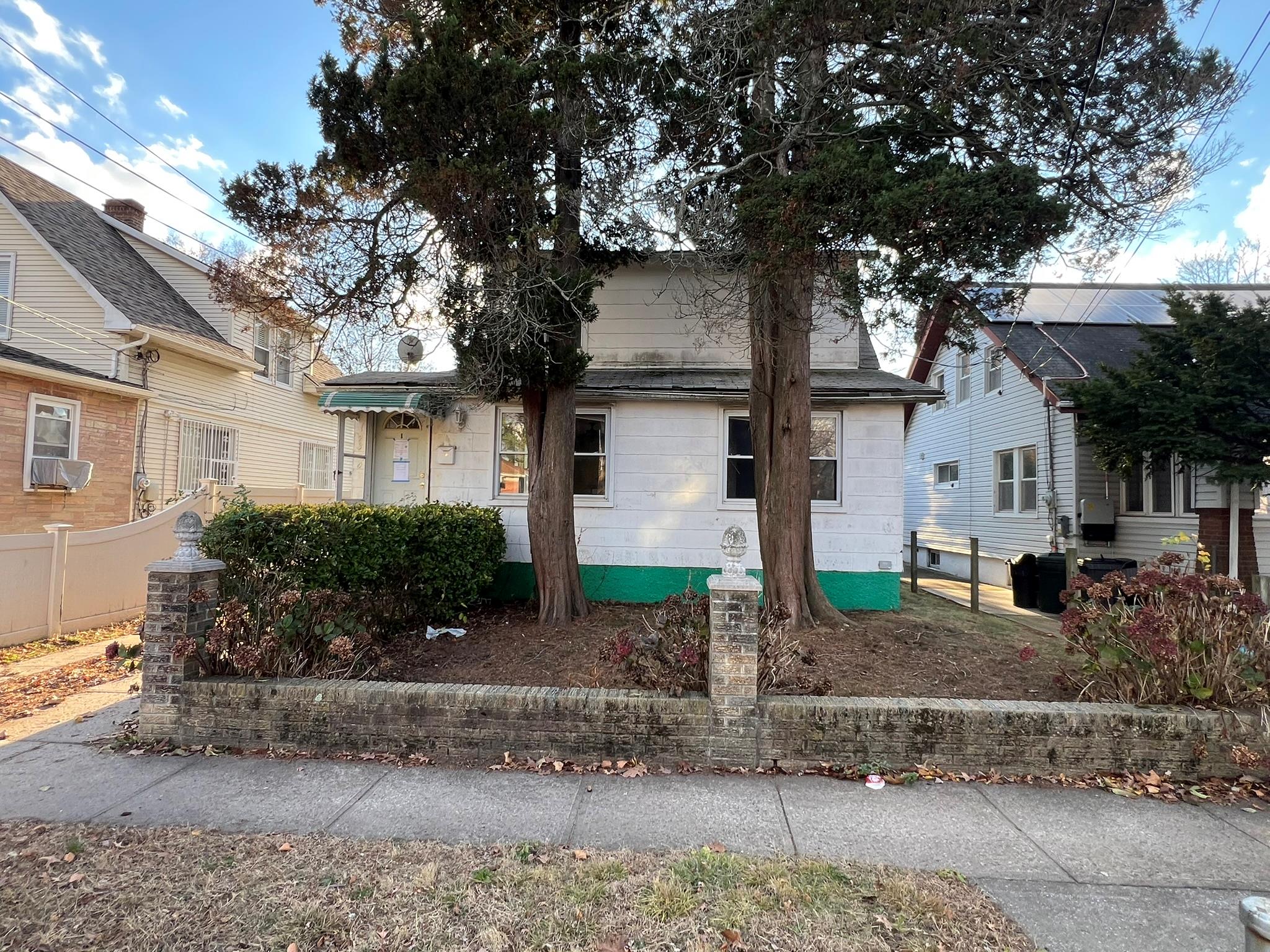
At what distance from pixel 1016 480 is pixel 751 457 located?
296 inches

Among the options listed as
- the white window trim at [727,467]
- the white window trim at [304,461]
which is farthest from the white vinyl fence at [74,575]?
the white window trim at [304,461]

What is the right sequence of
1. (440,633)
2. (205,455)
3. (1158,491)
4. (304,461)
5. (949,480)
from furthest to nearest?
(304,461) → (949,480) → (205,455) → (1158,491) → (440,633)

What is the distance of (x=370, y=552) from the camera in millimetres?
5691

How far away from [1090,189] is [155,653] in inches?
354

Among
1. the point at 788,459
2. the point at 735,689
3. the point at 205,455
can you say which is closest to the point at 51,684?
the point at 735,689

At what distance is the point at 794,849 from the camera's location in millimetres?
3047

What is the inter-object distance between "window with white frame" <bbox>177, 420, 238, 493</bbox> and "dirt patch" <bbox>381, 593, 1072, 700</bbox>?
8.87 m

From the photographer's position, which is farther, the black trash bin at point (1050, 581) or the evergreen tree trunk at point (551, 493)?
the black trash bin at point (1050, 581)

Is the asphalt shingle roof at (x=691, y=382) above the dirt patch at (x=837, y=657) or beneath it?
above

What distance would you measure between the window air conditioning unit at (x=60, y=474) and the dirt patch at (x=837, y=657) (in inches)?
296

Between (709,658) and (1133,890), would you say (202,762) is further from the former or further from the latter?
(1133,890)

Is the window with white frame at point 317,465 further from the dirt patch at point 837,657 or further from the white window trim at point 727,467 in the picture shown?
the white window trim at point 727,467

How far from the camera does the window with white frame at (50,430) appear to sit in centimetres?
950

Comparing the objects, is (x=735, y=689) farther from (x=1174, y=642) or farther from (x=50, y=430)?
(x=50, y=430)
